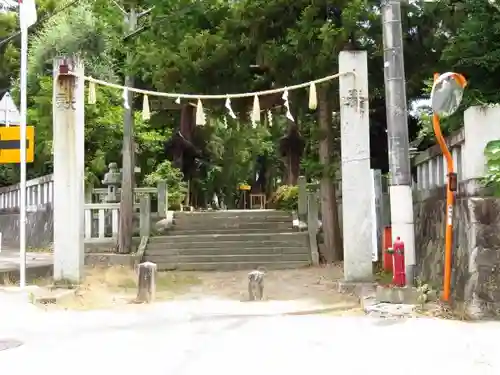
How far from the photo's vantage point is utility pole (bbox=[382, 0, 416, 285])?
358 inches

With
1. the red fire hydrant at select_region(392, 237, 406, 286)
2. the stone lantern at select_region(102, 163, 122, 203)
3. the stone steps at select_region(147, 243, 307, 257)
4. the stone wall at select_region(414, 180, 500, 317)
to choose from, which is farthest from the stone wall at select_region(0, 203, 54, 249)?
the stone wall at select_region(414, 180, 500, 317)

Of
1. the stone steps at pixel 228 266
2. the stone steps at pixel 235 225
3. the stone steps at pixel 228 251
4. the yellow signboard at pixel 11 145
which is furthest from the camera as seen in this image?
the stone steps at pixel 235 225

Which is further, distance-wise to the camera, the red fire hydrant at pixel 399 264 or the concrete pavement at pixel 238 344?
the red fire hydrant at pixel 399 264

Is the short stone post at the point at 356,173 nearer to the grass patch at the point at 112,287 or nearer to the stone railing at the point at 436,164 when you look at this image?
the stone railing at the point at 436,164

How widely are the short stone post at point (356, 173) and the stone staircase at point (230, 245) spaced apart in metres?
5.23

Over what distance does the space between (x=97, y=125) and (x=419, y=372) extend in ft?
52.5

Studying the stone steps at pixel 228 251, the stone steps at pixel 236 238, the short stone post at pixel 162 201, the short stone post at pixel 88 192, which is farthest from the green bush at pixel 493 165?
the short stone post at pixel 88 192

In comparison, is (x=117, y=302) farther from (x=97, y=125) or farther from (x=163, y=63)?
(x=97, y=125)

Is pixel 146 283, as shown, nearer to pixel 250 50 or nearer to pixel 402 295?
pixel 402 295

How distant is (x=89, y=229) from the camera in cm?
1750

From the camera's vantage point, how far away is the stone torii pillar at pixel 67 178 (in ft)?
35.6

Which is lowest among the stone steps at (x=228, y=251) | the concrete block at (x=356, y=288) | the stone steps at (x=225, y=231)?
the concrete block at (x=356, y=288)

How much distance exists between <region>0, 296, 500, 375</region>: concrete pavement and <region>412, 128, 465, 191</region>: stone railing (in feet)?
8.47

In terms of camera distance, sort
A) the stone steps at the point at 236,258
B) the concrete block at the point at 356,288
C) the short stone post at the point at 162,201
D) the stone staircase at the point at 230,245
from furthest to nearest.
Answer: the short stone post at the point at 162,201 < the stone steps at the point at 236,258 < the stone staircase at the point at 230,245 < the concrete block at the point at 356,288
